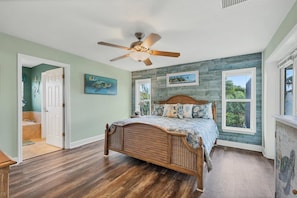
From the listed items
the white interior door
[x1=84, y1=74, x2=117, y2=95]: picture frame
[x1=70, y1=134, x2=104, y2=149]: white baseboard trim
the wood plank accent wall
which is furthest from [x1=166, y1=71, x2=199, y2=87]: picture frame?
the white interior door

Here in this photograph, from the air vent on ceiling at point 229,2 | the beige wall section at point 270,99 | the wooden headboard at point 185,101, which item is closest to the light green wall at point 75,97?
the wooden headboard at point 185,101

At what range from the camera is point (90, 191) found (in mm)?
1942

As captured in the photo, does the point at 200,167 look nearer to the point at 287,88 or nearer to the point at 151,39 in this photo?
the point at 151,39

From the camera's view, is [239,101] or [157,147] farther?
[239,101]

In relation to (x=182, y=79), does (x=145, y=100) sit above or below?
below

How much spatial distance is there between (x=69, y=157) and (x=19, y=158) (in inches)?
33.6

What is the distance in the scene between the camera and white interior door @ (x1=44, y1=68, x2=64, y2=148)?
3707 mm

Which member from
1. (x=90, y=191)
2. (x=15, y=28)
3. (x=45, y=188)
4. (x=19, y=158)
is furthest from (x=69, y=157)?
(x=15, y=28)

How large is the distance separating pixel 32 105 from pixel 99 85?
3074mm

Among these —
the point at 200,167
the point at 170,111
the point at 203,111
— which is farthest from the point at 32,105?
the point at 200,167

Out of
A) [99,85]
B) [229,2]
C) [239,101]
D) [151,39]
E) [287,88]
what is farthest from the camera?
[99,85]

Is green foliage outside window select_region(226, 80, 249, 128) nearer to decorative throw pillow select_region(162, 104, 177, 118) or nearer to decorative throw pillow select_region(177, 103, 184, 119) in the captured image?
decorative throw pillow select_region(177, 103, 184, 119)

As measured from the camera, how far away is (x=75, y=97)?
3.79m

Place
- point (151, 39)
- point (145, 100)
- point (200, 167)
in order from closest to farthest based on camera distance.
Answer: point (200, 167), point (151, 39), point (145, 100)
